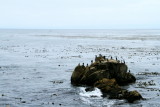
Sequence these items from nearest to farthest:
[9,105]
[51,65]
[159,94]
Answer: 1. [9,105]
2. [159,94]
3. [51,65]

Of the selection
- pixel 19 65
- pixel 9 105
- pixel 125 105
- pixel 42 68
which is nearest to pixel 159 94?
pixel 125 105

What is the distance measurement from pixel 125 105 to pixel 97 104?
152 inches

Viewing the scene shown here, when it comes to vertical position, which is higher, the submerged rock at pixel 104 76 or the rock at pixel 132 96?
the submerged rock at pixel 104 76

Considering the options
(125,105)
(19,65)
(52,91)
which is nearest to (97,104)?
(125,105)

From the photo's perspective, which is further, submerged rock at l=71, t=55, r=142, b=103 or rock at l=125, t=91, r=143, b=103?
submerged rock at l=71, t=55, r=142, b=103

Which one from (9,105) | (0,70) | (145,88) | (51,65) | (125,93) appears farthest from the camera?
(51,65)

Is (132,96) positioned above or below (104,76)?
below

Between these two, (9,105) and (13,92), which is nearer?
(9,105)

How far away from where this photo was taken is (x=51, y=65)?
271ft

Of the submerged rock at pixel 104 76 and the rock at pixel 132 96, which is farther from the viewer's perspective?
the submerged rock at pixel 104 76

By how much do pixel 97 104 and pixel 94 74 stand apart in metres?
12.7

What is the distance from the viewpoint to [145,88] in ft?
173

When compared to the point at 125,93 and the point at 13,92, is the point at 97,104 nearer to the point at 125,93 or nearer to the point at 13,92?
the point at 125,93

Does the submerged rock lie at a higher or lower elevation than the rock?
higher
